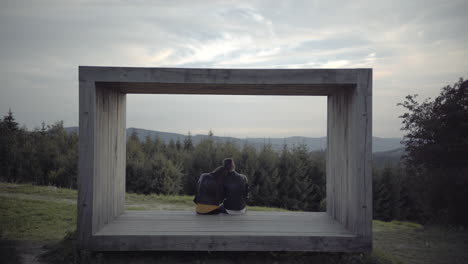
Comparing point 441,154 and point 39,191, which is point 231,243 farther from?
point 39,191

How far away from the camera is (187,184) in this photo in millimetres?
14328

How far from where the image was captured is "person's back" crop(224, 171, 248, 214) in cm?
534

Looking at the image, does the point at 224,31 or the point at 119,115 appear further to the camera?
the point at 224,31

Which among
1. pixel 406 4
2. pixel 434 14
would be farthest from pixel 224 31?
pixel 434 14

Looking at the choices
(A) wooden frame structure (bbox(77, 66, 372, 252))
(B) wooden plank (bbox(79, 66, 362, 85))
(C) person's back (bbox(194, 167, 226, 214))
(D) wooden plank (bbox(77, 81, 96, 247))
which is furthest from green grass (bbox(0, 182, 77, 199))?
(B) wooden plank (bbox(79, 66, 362, 85))

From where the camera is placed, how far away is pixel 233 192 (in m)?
5.35

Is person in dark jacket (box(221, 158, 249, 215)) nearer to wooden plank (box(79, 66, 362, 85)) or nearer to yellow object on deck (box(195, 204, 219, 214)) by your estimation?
yellow object on deck (box(195, 204, 219, 214))

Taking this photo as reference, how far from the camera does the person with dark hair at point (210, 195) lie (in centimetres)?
530

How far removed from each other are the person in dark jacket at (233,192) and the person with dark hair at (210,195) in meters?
0.07

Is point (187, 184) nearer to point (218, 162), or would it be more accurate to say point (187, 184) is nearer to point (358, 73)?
point (218, 162)

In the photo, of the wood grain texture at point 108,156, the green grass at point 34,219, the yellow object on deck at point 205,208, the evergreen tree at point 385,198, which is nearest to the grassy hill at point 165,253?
the green grass at point 34,219

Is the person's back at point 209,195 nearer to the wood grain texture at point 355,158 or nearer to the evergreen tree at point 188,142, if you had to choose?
the wood grain texture at point 355,158

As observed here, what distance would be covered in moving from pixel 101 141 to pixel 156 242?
4.66 feet

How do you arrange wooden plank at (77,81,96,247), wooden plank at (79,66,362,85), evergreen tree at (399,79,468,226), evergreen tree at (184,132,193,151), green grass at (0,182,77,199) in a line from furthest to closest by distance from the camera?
1. evergreen tree at (184,132,193,151)
2. green grass at (0,182,77,199)
3. evergreen tree at (399,79,468,226)
4. wooden plank at (79,66,362,85)
5. wooden plank at (77,81,96,247)
